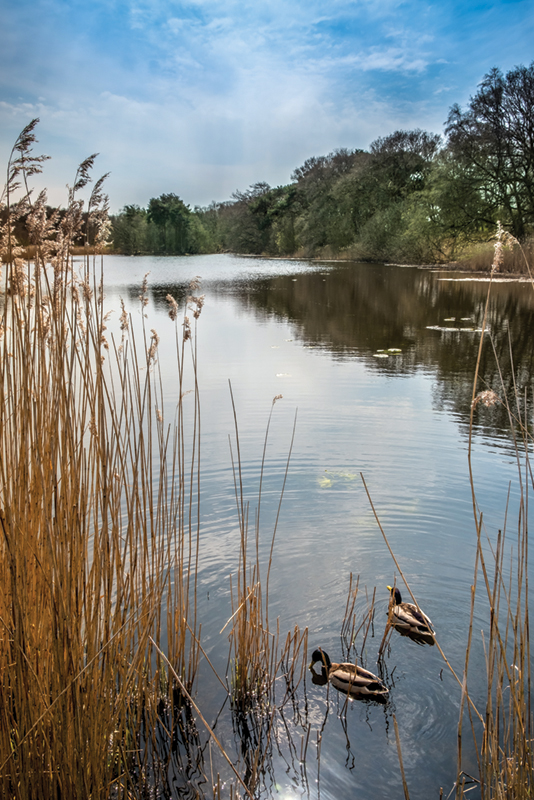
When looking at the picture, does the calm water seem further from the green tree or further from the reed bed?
the green tree

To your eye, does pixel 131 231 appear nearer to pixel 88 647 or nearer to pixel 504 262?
pixel 504 262

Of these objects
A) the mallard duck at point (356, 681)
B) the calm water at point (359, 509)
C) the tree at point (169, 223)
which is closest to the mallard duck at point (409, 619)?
the calm water at point (359, 509)

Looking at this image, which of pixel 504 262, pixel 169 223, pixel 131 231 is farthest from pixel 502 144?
pixel 169 223

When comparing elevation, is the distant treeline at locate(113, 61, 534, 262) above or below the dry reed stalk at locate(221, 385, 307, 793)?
above

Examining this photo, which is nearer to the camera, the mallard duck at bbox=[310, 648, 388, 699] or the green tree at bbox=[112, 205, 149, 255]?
the mallard duck at bbox=[310, 648, 388, 699]

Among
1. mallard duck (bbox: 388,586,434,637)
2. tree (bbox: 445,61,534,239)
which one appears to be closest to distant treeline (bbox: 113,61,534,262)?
tree (bbox: 445,61,534,239)

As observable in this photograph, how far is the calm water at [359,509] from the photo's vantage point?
6.54 feet

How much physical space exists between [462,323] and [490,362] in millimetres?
3240

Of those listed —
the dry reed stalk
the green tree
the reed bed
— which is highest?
the green tree

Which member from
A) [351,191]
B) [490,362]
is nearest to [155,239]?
[351,191]

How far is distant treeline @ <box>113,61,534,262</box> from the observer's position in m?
21.8

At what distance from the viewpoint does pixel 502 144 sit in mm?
21641

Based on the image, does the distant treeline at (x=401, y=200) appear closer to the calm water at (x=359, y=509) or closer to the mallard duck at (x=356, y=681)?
the calm water at (x=359, y=509)

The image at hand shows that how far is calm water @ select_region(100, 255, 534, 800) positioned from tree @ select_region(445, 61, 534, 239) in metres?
15.1
